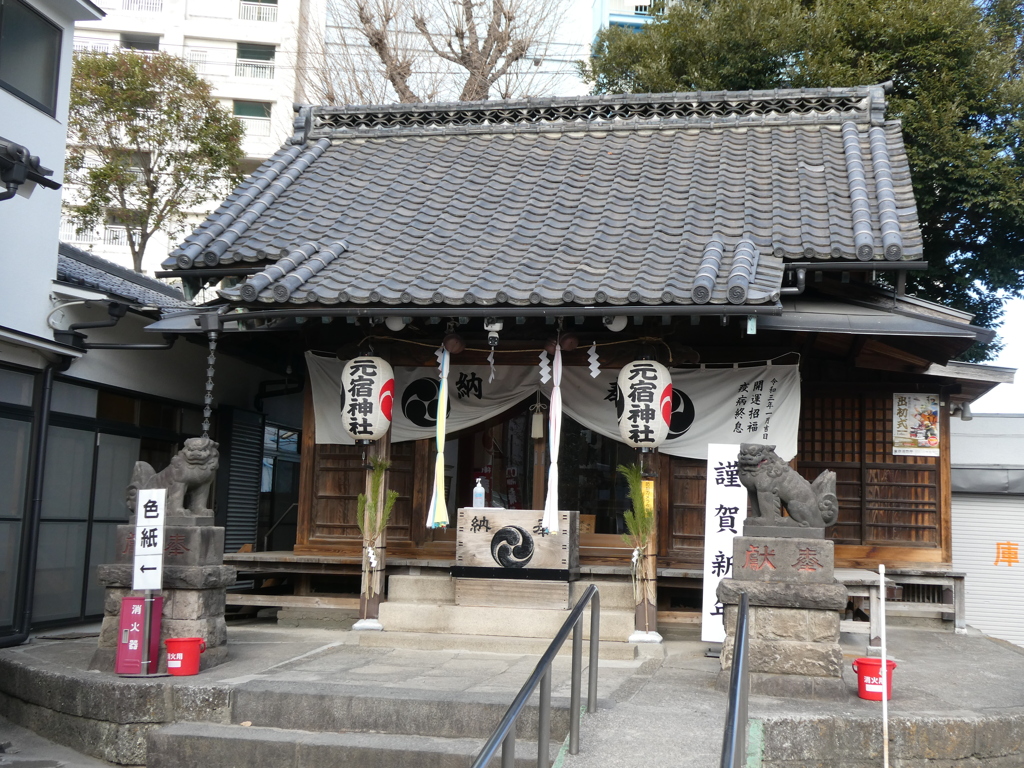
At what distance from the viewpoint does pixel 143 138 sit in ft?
62.1

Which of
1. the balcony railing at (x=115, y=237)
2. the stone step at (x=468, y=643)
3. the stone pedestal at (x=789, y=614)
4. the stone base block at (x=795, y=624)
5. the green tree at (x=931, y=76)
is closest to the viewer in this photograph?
the stone pedestal at (x=789, y=614)

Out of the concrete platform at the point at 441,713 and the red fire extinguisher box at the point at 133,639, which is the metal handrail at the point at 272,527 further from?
the red fire extinguisher box at the point at 133,639

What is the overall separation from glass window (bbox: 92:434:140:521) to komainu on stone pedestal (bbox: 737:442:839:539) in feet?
26.2

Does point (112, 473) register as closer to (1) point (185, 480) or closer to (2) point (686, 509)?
(1) point (185, 480)

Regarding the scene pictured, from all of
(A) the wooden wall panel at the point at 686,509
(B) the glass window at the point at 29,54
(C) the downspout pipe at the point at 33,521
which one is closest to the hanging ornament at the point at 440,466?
(A) the wooden wall panel at the point at 686,509

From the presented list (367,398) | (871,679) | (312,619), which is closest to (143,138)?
(367,398)

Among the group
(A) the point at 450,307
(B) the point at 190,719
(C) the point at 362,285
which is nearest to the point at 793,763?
(B) the point at 190,719

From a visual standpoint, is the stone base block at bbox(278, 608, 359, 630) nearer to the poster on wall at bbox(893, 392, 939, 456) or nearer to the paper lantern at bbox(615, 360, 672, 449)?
the paper lantern at bbox(615, 360, 672, 449)

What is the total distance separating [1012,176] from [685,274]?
8.37 metres

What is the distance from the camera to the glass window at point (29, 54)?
9.91 m

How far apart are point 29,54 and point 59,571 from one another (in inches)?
234

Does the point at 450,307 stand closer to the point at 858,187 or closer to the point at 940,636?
the point at 858,187

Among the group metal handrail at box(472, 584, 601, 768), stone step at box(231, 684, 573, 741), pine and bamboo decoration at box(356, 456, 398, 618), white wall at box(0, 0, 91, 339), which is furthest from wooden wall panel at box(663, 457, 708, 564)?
white wall at box(0, 0, 91, 339)

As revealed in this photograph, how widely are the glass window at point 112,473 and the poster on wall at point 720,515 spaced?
287 inches
